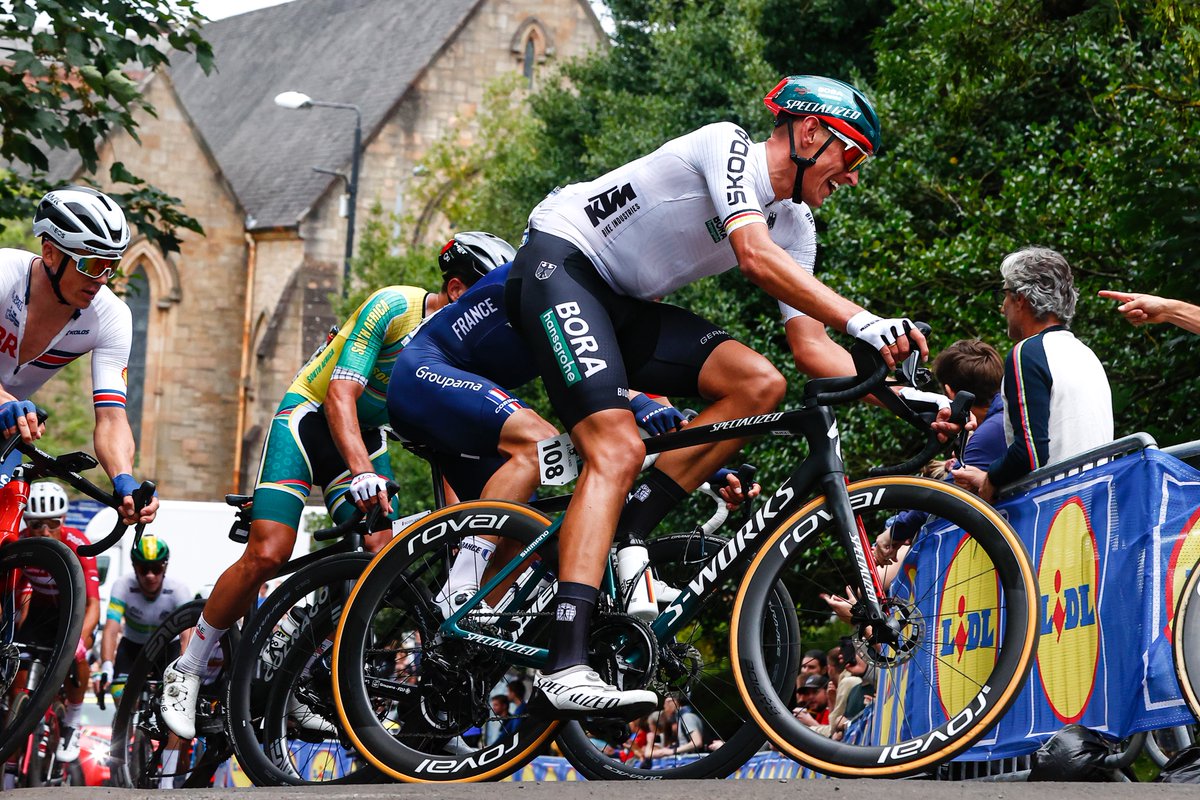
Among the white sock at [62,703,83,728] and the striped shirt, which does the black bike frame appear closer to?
the striped shirt

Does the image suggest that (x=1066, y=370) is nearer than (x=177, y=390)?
Yes

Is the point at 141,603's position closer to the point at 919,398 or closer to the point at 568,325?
the point at 568,325

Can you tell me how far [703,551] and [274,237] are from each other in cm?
4787

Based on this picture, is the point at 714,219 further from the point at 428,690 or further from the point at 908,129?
the point at 908,129

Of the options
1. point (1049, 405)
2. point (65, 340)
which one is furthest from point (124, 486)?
point (1049, 405)

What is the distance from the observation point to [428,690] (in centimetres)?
521

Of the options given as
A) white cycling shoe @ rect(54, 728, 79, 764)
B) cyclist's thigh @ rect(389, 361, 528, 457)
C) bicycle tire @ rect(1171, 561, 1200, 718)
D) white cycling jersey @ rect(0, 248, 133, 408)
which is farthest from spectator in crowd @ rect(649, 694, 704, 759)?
white cycling shoe @ rect(54, 728, 79, 764)

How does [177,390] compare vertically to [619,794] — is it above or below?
above

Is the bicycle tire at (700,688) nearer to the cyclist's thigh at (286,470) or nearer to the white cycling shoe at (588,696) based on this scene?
the white cycling shoe at (588,696)

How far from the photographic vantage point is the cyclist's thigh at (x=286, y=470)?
263 inches

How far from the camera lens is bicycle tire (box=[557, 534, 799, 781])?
465cm

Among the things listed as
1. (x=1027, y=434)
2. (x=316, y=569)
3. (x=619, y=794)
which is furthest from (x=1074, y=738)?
(x=316, y=569)

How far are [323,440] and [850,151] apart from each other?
116 inches

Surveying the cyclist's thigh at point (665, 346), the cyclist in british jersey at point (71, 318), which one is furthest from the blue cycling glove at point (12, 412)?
the cyclist's thigh at point (665, 346)
